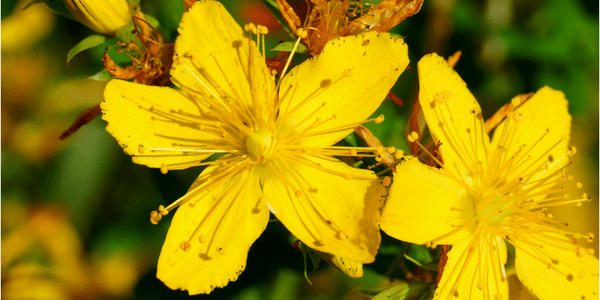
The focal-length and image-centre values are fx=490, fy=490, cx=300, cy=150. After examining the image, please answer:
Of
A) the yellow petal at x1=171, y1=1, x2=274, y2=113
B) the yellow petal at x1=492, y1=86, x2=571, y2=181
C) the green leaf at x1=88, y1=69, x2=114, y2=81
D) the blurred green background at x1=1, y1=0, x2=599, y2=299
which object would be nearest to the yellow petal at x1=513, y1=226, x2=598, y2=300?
the yellow petal at x1=492, y1=86, x2=571, y2=181

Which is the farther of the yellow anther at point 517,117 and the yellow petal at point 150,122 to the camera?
the yellow anther at point 517,117

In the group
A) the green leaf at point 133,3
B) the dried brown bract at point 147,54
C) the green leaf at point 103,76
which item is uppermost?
the green leaf at point 133,3

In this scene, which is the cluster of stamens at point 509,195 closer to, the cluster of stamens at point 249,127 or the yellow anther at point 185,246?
the cluster of stamens at point 249,127

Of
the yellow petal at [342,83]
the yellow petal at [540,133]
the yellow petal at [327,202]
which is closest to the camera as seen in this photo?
the yellow petal at [327,202]

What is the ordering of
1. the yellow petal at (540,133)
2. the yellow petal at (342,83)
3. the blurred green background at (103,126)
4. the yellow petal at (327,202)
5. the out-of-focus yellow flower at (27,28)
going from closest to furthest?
the yellow petal at (327,202), the yellow petal at (342,83), the yellow petal at (540,133), the blurred green background at (103,126), the out-of-focus yellow flower at (27,28)

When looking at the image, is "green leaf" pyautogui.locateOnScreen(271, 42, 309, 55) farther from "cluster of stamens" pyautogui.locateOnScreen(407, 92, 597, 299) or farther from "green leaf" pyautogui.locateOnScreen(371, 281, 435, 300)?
"green leaf" pyautogui.locateOnScreen(371, 281, 435, 300)

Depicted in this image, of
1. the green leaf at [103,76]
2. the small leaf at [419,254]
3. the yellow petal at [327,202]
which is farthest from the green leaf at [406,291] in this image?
the green leaf at [103,76]

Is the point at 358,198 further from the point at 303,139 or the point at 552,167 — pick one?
the point at 552,167

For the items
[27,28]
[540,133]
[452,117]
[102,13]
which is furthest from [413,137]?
[27,28]
